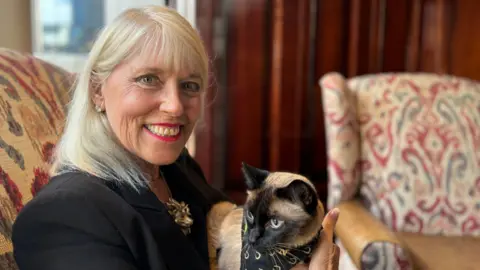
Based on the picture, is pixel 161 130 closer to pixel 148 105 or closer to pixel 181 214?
pixel 148 105

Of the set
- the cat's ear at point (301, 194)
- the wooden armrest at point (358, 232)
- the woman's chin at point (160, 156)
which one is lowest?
the wooden armrest at point (358, 232)

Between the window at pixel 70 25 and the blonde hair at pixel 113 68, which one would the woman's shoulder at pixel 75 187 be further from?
the window at pixel 70 25

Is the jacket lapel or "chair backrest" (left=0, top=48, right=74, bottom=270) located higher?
"chair backrest" (left=0, top=48, right=74, bottom=270)

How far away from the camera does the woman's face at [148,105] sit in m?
0.95

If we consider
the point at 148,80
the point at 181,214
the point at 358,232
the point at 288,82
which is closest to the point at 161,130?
the point at 148,80

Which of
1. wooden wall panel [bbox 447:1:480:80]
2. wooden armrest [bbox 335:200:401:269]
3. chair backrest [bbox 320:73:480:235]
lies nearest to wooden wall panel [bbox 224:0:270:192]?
chair backrest [bbox 320:73:480:235]

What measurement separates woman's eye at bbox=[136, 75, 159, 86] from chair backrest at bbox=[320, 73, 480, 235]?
1.01 meters

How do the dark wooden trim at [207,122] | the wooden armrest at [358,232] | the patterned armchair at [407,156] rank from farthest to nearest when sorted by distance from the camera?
the dark wooden trim at [207,122]
the patterned armchair at [407,156]
the wooden armrest at [358,232]

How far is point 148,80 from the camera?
0.96 metres

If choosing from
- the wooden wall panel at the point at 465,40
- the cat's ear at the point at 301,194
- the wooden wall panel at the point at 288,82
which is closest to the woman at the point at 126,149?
the cat's ear at the point at 301,194

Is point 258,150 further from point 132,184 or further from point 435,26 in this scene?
point 132,184

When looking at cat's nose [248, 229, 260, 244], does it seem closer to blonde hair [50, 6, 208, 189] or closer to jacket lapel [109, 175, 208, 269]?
jacket lapel [109, 175, 208, 269]

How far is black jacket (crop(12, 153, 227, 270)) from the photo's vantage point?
32.0 inches

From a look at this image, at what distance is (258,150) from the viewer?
7.27ft
